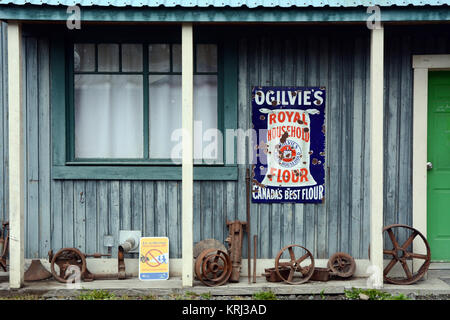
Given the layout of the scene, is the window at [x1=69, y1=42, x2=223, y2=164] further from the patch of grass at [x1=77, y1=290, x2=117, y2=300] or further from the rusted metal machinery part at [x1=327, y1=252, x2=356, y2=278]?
the rusted metal machinery part at [x1=327, y1=252, x2=356, y2=278]

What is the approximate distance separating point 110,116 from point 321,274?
3263 mm

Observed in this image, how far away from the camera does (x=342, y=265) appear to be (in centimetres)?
660

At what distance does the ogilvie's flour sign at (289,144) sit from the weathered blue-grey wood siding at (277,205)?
11 centimetres

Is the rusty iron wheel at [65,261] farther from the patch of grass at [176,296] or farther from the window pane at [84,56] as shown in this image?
the window pane at [84,56]

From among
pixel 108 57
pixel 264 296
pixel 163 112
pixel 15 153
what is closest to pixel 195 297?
pixel 264 296

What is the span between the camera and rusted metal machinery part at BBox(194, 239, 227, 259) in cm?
668

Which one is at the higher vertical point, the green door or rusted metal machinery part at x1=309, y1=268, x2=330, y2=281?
the green door

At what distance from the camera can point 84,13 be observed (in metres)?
5.78

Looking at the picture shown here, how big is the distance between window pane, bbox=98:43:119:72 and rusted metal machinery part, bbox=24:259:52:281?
2525mm

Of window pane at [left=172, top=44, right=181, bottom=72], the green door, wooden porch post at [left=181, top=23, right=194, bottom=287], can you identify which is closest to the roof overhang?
wooden porch post at [left=181, top=23, right=194, bottom=287]

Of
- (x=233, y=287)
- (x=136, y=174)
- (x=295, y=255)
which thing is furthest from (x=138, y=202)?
(x=295, y=255)

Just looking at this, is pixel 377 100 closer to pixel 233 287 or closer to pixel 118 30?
pixel 233 287

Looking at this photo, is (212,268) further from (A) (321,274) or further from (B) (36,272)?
(B) (36,272)

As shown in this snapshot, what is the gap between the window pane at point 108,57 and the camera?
6910 mm
